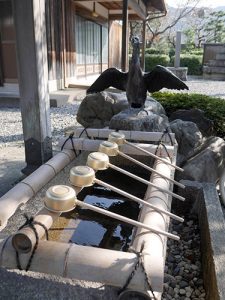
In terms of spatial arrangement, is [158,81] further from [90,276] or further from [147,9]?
[147,9]

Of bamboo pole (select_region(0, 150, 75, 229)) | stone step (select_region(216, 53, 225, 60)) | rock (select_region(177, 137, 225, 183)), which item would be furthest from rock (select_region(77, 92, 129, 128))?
stone step (select_region(216, 53, 225, 60))

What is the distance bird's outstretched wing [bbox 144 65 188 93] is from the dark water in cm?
130

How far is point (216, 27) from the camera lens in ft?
112

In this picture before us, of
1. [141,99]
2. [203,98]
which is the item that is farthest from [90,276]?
[203,98]

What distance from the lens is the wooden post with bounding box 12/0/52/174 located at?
3062mm

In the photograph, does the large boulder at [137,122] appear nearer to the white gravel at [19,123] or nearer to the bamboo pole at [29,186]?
the bamboo pole at [29,186]

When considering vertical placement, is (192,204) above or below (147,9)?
below

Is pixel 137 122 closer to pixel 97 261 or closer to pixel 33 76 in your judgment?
pixel 33 76

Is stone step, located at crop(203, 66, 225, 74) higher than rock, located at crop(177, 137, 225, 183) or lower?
higher

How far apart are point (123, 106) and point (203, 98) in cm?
173

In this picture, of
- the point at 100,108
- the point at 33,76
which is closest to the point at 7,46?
the point at 100,108

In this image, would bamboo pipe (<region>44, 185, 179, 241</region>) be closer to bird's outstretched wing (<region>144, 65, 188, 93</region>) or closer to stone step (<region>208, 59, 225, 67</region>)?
bird's outstretched wing (<region>144, 65, 188, 93</region>)

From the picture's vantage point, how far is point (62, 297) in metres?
1.52

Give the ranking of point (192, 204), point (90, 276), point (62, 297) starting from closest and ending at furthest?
point (90, 276) → point (62, 297) → point (192, 204)
